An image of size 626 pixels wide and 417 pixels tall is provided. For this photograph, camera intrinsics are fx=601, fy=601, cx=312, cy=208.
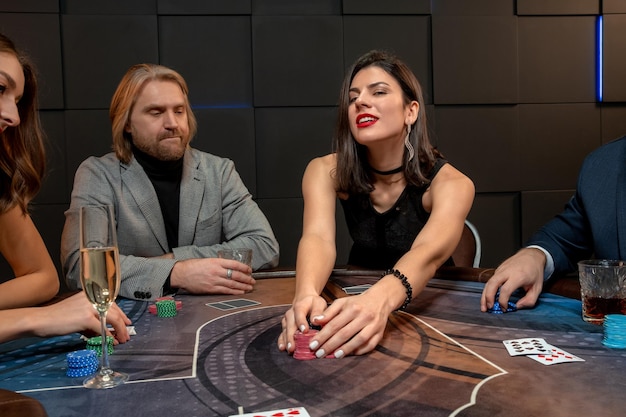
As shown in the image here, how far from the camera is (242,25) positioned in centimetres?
422

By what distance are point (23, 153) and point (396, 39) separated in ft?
10.2

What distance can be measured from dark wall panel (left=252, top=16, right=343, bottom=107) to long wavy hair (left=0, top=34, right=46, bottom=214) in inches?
97.5

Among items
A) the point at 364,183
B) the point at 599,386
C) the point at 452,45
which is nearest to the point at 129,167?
the point at 364,183

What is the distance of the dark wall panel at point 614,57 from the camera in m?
4.55

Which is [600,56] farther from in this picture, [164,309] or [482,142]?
[164,309]

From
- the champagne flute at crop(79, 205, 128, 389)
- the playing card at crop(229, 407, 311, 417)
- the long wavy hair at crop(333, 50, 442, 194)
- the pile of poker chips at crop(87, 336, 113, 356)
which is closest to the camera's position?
the playing card at crop(229, 407, 311, 417)

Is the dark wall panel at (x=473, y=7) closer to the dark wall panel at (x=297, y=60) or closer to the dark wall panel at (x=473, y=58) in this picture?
the dark wall panel at (x=473, y=58)

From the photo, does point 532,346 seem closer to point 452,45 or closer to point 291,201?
point 291,201

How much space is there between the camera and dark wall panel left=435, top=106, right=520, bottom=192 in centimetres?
446

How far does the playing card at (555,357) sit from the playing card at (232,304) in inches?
34.3

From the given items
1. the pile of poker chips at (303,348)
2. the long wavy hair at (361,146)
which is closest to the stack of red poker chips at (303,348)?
the pile of poker chips at (303,348)

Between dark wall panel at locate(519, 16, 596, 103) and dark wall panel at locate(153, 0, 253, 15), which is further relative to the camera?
dark wall panel at locate(519, 16, 596, 103)

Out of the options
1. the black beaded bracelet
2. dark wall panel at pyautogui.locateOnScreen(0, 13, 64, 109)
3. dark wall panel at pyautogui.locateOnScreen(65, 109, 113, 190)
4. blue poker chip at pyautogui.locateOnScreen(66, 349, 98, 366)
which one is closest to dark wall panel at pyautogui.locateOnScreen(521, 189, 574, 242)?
dark wall panel at pyautogui.locateOnScreen(65, 109, 113, 190)

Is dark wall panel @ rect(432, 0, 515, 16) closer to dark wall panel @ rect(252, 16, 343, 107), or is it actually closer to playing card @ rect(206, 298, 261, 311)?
dark wall panel @ rect(252, 16, 343, 107)
